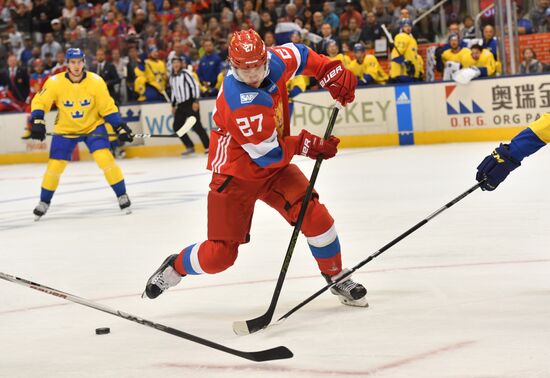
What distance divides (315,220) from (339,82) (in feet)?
2.07

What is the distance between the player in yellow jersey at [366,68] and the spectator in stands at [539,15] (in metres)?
2.04

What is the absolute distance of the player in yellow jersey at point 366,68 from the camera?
13.5 metres

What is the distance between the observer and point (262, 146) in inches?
158

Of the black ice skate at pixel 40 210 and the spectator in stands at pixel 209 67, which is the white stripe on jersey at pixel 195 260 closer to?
the black ice skate at pixel 40 210

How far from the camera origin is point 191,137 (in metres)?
14.4

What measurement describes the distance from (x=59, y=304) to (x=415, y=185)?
449 centimetres

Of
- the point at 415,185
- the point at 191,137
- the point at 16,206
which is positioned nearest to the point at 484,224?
the point at 415,185

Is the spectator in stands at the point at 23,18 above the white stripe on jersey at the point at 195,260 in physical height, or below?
above

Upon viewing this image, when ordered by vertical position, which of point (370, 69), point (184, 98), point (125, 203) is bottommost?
point (125, 203)

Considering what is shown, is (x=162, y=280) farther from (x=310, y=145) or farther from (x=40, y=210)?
(x=40, y=210)

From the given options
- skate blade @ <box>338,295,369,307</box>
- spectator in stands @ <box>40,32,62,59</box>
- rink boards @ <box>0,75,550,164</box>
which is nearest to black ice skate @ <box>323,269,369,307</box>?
skate blade @ <box>338,295,369,307</box>

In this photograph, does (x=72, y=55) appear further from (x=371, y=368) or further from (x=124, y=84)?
(x=124, y=84)

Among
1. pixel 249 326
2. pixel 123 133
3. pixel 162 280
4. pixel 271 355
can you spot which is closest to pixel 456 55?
pixel 123 133

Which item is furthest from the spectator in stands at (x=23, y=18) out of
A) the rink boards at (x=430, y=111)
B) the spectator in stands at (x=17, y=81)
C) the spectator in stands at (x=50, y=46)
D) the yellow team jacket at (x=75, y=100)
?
the yellow team jacket at (x=75, y=100)
